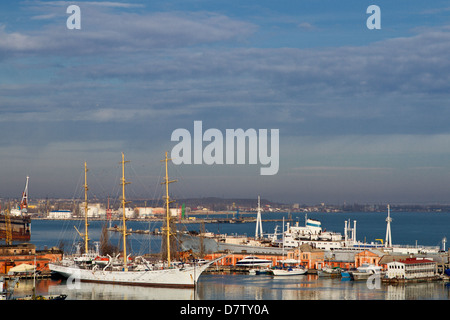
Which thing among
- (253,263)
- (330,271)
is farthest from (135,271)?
(330,271)

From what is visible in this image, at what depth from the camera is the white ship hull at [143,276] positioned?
27.1 m

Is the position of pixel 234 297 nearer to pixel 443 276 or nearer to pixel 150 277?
pixel 150 277

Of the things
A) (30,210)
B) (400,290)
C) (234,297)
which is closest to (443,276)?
(400,290)

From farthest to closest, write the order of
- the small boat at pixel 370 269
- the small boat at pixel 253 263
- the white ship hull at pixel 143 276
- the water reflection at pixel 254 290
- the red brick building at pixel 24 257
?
1. the small boat at pixel 253 263
2. the red brick building at pixel 24 257
3. the small boat at pixel 370 269
4. the white ship hull at pixel 143 276
5. the water reflection at pixel 254 290

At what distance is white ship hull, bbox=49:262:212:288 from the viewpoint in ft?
89.0

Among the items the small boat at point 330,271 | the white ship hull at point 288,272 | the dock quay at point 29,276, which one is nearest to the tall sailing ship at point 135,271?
the dock quay at point 29,276

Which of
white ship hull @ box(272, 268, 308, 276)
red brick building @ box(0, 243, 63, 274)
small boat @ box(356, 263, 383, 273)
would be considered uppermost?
red brick building @ box(0, 243, 63, 274)

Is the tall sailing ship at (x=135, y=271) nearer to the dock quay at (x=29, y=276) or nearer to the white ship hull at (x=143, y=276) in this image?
the white ship hull at (x=143, y=276)

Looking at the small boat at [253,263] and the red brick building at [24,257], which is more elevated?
the red brick building at [24,257]

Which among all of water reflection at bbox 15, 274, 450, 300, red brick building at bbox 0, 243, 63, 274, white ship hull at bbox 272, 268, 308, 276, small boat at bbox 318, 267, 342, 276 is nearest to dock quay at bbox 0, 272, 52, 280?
red brick building at bbox 0, 243, 63, 274

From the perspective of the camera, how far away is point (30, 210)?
152500 mm

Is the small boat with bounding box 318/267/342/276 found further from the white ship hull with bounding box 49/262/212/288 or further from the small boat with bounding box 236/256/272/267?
the white ship hull with bounding box 49/262/212/288

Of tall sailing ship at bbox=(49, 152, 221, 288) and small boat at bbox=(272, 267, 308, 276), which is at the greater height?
tall sailing ship at bbox=(49, 152, 221, 288)
